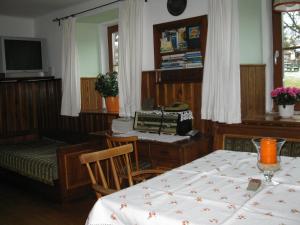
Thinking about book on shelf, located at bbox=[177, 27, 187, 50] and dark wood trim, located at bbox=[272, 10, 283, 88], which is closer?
dark wood trim, located at bbox=[272, 10, 283, 88]

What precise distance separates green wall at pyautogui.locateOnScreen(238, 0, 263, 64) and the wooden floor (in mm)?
2134

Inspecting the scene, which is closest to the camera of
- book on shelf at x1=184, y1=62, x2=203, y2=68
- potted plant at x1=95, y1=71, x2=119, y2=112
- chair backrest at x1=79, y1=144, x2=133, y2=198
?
chair backrest at x1=79, y1=144, x2=133, y2=198

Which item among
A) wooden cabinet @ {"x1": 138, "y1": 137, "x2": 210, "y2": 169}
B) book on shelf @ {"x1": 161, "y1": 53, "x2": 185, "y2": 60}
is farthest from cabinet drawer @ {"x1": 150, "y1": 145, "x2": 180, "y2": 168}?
book on shelf @ {"x1": 161, "y1": 53, "x2": 185, "y2": 60}

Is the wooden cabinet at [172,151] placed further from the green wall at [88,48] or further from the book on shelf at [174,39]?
the green wall at [88,48]

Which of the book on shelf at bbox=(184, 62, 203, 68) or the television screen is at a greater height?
the television screen

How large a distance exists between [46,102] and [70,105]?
0.63 m

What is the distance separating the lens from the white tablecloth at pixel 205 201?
1262 millimetres

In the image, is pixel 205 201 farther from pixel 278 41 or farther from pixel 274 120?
pixel 278 41

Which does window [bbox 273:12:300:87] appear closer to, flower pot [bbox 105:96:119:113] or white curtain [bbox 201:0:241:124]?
white curtain [bbox 201:0:241:124]

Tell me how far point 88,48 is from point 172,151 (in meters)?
2.64

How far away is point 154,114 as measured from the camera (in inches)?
135

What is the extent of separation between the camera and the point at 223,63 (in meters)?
3.10

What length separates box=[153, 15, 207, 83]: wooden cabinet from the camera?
343 cm

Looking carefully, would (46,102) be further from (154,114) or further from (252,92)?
(252,92)
